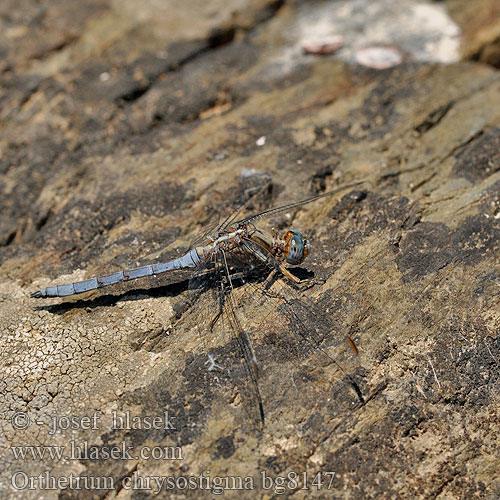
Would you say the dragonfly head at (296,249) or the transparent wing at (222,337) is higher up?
the dragonfly head at (296,249)

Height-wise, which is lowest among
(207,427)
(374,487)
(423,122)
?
(374,487)

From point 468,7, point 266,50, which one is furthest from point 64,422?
point 468,7

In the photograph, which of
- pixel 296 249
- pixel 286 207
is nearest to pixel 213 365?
pixel 296 249

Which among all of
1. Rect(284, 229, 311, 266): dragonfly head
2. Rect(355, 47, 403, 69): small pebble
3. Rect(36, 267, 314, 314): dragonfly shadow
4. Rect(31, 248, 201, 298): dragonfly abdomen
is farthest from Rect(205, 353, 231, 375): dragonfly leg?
Rect(355, 47, 403, 69): small pebble

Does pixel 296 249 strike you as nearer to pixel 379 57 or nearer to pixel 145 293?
pixel 145 293

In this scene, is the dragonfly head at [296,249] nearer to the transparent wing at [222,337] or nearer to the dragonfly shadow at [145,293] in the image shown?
the dragonfly shadow at [145,293]

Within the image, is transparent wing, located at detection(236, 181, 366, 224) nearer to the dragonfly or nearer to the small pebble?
the dragonfly

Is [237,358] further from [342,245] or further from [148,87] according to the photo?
[148,87]

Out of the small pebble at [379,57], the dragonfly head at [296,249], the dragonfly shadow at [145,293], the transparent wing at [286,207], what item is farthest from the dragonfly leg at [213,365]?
the small pebble at [379,57]
